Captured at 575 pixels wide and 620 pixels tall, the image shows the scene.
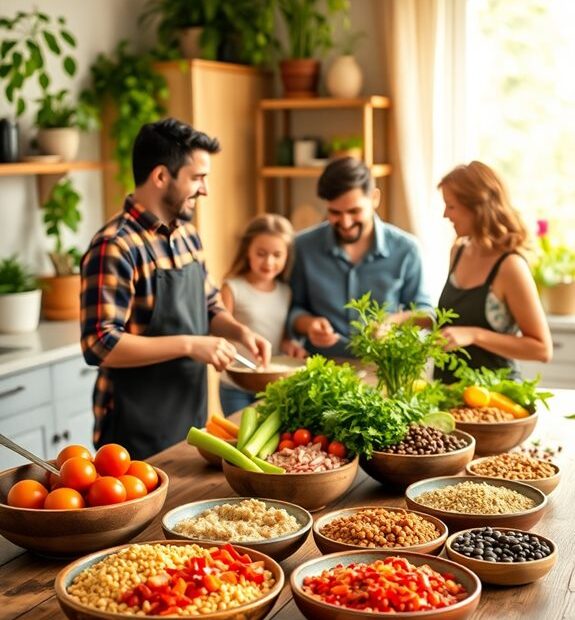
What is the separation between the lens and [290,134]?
572 centimetres

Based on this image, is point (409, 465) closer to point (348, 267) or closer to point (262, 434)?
point (262, 434)

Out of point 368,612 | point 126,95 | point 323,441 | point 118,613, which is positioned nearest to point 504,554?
point 368,612

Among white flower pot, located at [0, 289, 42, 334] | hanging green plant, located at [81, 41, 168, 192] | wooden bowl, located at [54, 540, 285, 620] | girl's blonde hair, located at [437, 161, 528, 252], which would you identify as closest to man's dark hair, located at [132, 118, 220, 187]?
girl's blonde hair, located at [437, 161, 528, 252]

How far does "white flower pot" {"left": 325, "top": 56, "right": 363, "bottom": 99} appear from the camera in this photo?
17.2ft

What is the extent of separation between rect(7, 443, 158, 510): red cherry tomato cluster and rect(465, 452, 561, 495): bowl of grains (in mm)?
730

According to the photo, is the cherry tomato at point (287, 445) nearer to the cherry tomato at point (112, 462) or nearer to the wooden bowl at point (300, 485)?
the wooden bowl at point (300, 485)

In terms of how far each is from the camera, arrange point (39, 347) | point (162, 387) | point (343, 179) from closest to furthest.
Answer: point (162, 387), point (343, 179), point (39, 347)

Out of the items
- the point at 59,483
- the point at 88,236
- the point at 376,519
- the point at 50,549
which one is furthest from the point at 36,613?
the point at 88,236

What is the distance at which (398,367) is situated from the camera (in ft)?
8.27

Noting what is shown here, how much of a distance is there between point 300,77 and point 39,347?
2.17 m

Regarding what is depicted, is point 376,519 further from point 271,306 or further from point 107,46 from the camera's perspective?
point 107,46

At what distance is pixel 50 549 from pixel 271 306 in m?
2.03

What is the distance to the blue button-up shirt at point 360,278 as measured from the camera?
12.3 ft

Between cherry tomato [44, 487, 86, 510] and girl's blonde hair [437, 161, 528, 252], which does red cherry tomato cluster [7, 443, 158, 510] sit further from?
girl's blonde hair [437, 161, 528, 252]
